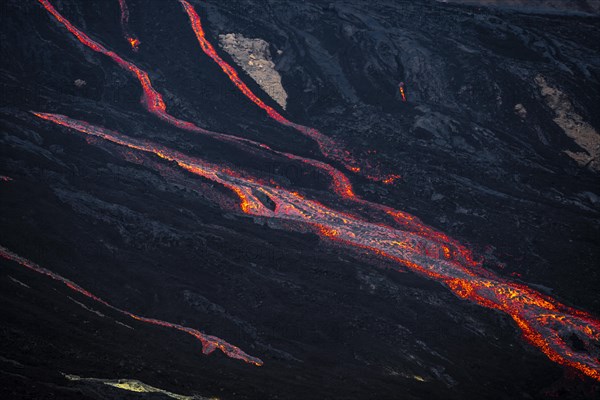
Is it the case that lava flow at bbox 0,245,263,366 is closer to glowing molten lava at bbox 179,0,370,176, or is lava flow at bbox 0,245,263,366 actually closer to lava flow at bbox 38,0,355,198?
lava flow at bbox 38,0,355,198

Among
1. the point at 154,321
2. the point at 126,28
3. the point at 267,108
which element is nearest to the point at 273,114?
the point at 267,108

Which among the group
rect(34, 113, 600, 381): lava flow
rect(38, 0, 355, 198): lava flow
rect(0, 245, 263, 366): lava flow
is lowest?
rect(0, 245, 263, 366): lava flow

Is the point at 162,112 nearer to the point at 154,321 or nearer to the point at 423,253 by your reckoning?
the point at 423,253

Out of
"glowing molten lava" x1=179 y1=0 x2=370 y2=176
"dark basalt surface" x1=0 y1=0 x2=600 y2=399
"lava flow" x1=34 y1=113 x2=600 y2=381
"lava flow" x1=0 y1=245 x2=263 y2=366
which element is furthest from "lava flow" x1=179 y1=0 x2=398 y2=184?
"lava flow" x1=0 y1=245 x2=263 y2=366

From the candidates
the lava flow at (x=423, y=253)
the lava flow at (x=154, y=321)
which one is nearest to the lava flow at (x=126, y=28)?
the lava flow at (x=423, y=253)

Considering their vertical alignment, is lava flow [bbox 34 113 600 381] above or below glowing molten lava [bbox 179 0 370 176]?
below

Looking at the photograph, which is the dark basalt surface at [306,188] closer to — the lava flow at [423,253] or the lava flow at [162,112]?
the lava flow at [162,112]

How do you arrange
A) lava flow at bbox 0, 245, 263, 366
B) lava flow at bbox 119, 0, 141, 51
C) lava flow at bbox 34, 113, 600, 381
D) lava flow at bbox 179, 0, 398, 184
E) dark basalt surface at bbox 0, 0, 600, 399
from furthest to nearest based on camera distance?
lava flow at bbox 119, 0, 141, 51 → lava flow at bbox 179, 0, 398, 184 → lava flow at bbox 34, 113, 600, 381 → lava flow at bbox 0, 245, 263, 366 → dark basalt surface at bbox 0, 0, 600, 399
